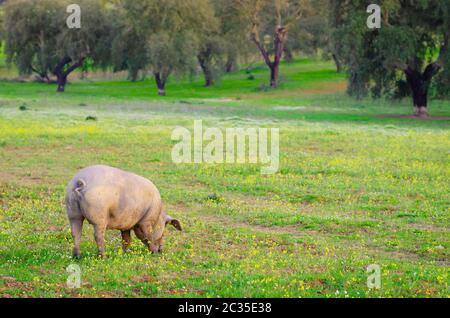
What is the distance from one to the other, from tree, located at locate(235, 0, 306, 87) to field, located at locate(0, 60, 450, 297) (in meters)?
38.0

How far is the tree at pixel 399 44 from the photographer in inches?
1877

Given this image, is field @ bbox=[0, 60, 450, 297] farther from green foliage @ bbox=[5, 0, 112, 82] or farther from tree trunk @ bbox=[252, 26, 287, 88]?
tree trunk @ bbox=[252, 26, 287, 88]

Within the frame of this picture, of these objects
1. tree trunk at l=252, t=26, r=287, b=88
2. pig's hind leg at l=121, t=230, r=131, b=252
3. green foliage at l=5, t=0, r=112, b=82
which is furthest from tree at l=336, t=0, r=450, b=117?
pig's hind leg at l=121, t=230, r=131, b=252

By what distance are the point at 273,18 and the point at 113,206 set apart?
260 feet

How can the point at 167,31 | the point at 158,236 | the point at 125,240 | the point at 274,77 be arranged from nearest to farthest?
1. the point at 158,236
2. the point at 125,240
3. the point at 167,31
4. the point at 274,77

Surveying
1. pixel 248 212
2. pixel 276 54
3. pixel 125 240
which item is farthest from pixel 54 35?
pixel 125 240

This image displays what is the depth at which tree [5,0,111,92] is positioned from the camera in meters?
78.0

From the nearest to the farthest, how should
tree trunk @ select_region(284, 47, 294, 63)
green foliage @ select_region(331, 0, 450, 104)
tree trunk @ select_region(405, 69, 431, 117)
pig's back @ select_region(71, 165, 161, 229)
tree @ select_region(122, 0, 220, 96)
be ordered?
pig's back @ select_region(71, 165, 161, 229), green foliage @ select_region(331, 0, 450, 104), tree trunk @ select_region(405, 69, 431, 117), tree @ select_region(122, 0, 220, 96), tree trunk @ select_region(284, 47, 294, 63)

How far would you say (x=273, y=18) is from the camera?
90.2 metres

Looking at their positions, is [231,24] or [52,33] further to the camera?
[231,24]

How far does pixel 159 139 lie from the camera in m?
35.0

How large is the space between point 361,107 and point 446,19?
15.7 meters

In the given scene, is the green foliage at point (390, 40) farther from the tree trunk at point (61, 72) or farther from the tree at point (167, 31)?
the tree trunk at point (61, 72)

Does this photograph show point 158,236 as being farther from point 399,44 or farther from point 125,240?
point 399,44
